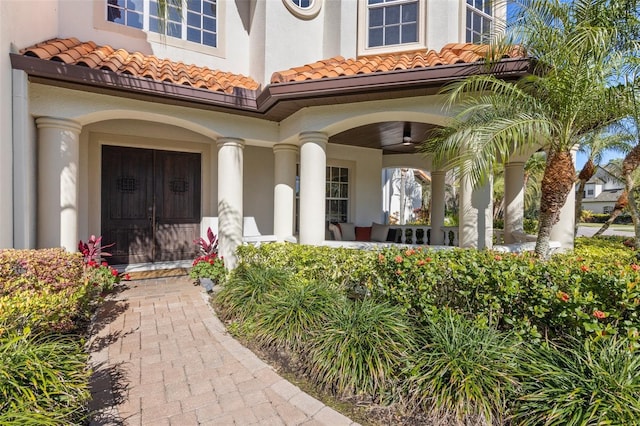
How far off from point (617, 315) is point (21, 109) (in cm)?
838

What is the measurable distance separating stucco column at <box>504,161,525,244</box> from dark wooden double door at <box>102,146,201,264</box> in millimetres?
8832

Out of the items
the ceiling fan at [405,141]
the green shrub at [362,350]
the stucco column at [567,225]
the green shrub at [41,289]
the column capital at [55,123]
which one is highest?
the ceiling fan at [405,141]

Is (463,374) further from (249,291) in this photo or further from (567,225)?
(567,225)

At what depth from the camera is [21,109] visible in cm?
523

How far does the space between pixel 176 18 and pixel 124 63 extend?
9.60ft

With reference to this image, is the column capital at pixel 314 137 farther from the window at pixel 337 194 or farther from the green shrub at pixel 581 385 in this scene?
the green shrub at pixel 581 385

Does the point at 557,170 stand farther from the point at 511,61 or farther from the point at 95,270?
the point at 95,270

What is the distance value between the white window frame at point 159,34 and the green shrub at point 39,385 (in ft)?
23.5

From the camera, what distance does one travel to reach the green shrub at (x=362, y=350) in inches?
128

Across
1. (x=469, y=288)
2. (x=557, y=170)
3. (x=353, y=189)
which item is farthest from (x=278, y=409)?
(x=353, y=189)

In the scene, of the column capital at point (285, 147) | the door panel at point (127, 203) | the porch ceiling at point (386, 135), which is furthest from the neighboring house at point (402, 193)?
the door panel at point (127, 203)

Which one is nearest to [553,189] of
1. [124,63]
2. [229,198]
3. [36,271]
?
[229,198]

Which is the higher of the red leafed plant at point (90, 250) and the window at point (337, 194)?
the window at point (337, 194)

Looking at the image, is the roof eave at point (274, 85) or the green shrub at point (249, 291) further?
the roof eave at point (274, 85)
